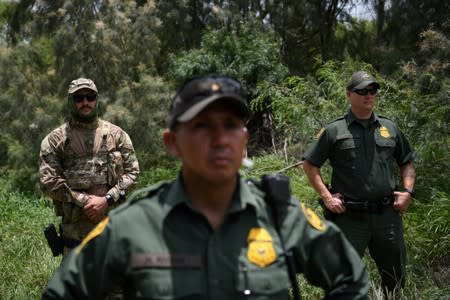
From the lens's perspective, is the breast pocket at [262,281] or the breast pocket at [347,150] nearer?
the breast pocket at [262,281]

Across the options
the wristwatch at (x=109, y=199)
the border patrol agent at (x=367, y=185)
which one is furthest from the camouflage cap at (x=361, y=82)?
the wristwatch at (x=109, y=199)

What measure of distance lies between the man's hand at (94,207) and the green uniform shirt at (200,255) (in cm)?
251

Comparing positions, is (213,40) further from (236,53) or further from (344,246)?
(344,246)

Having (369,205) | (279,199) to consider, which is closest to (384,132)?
(369,205)

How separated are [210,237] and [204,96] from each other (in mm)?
389

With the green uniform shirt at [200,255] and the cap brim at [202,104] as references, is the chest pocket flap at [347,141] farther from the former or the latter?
the cap brim at [202,104]

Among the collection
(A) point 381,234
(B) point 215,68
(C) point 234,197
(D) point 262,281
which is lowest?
(A) point 381,234

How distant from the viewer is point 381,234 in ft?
13.3

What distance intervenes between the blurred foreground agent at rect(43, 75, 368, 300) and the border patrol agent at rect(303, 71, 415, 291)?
2356mm

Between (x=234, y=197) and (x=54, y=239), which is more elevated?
(x=234, y=197)

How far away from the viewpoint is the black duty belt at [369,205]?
158 inches

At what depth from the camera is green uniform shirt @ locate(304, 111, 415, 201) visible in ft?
13.2

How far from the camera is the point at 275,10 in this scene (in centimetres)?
1394

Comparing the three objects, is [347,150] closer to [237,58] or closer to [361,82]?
[361,82]
